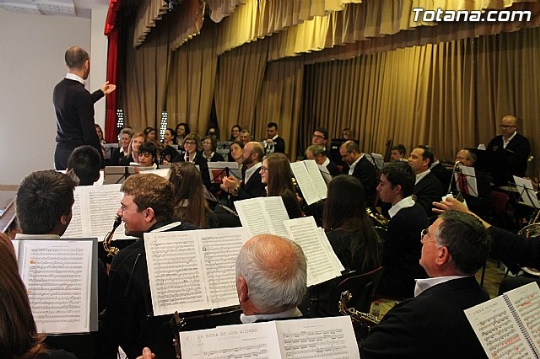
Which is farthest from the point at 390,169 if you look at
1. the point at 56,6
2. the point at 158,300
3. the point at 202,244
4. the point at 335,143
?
the point at 56,6

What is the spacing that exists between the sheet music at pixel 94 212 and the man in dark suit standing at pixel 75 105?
868mm

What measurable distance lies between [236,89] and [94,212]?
8754 millimetres

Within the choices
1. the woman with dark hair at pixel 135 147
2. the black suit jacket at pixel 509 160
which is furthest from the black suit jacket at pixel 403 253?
the woman with dark hair at pixel 135 147

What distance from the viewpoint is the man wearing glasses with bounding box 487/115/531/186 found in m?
6.62

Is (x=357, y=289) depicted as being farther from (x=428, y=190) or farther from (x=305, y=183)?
(x=428, y=190)

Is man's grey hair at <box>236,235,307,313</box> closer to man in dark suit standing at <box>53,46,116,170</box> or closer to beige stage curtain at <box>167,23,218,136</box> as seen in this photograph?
man in dark suit standing at <box>53,46,116,170</box>

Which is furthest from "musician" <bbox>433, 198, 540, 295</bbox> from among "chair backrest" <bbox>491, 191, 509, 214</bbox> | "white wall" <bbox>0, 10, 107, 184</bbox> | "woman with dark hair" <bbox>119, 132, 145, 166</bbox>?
"white wall" <bbox>0, 10, 107, 184</bbox>

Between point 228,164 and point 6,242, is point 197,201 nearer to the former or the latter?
point 6,242

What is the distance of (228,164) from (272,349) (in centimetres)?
522

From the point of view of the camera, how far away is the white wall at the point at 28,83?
951 cm

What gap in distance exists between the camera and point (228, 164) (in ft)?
21.5

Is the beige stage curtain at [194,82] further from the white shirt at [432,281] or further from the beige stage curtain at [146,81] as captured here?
the white shirt at [432,281]

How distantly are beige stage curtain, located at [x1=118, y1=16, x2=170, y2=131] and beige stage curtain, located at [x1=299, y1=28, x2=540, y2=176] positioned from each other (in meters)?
3.61

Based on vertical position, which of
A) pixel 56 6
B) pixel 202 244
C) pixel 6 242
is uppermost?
pixel 56 6
